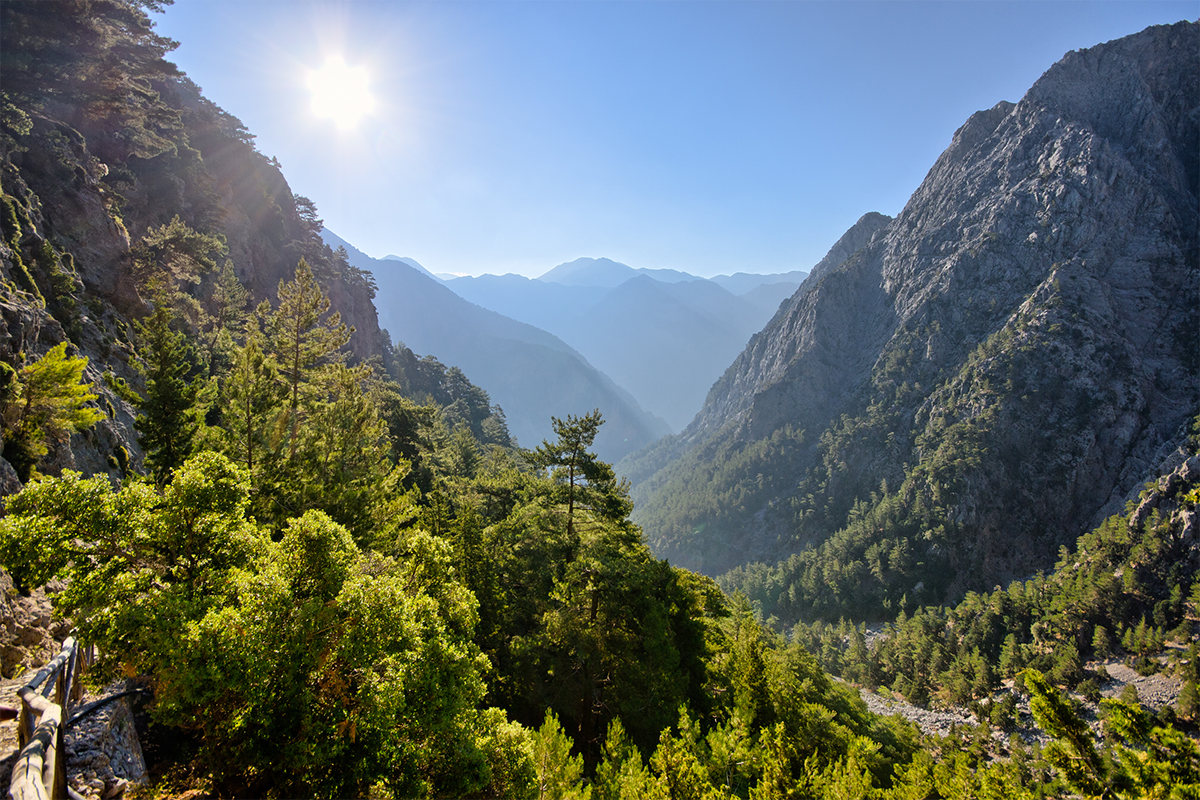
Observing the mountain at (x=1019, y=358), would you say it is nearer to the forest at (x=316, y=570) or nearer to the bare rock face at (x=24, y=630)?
the forest at (x=316, y=570)

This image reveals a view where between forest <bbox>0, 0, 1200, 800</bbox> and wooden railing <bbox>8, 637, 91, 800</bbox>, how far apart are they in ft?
2.58

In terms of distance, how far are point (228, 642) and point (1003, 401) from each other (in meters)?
130

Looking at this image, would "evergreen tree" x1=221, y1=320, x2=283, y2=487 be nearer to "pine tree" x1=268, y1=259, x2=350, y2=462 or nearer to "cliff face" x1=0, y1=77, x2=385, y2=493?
"pine tree" x1=268, y1=259, x2=350, y2=462

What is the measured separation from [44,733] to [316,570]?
3420 mm

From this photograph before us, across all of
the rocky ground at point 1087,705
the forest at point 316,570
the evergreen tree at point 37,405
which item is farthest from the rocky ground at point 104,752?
the rocky ground at point 1087,705

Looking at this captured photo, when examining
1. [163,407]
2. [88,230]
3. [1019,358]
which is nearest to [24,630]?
[163,407]

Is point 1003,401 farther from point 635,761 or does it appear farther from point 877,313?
point 635,761

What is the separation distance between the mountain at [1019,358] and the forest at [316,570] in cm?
5242

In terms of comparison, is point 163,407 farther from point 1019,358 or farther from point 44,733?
point 1019,358

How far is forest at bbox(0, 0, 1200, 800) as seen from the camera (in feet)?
23.1

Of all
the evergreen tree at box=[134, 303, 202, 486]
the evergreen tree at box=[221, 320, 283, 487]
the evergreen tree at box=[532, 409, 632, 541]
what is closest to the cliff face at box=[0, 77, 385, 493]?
the evergreen tree at box=[134, 303, 202, 486]

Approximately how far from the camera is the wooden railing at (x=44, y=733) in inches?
205

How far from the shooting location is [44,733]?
591 centimetres

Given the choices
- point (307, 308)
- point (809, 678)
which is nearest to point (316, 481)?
point (307, 308)
